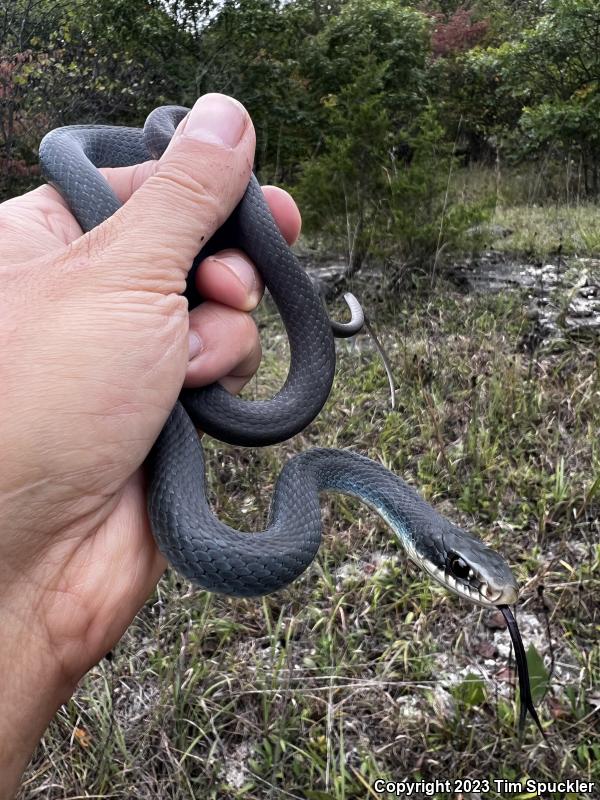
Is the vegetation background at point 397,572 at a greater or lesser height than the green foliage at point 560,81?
lesser

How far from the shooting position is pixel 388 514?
9.38 feet

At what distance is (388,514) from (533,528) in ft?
5.20

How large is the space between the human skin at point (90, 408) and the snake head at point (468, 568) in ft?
3.50

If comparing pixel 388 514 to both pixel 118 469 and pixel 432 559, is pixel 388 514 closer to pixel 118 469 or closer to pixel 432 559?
pixel 432 559

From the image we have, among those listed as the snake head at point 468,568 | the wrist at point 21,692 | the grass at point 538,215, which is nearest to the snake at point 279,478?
the snake head at point 468,568

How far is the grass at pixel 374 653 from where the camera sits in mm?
2910

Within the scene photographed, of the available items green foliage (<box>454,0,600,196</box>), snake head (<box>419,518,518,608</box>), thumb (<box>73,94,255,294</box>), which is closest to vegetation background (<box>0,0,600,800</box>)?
snake head (<box>419,518,518,608</box>)

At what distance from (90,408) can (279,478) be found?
88 cm

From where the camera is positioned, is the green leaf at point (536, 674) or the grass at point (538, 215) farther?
the grass at point (538, 215)

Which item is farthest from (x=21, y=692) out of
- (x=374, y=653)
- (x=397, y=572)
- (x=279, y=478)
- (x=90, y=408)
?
(x=397, y=572)

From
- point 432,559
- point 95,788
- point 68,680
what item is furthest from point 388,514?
point 95,788

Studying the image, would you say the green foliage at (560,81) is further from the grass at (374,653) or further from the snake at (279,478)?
the snake at (279,478)

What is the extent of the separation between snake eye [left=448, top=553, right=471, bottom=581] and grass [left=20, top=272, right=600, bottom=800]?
639mm

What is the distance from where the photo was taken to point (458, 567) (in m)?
2.46
